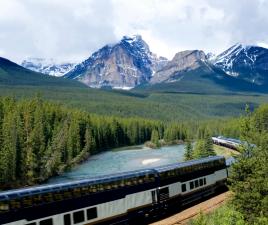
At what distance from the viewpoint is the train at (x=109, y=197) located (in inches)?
1350

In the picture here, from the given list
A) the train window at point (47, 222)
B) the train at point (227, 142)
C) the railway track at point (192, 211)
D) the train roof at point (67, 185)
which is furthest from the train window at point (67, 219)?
the train at point (227, 142)

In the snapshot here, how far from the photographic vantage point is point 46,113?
140 metres

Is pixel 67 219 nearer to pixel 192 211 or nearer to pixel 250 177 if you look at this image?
pixel 250 177

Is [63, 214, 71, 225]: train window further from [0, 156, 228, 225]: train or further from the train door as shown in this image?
the train door

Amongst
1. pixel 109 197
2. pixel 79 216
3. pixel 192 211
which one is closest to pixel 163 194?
pixel 192 211

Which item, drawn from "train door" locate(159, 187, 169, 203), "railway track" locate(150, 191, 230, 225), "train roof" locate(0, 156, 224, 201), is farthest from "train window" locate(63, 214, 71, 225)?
"train door" locate(159, 187, 169, 203)

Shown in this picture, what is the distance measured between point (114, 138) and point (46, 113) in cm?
6109

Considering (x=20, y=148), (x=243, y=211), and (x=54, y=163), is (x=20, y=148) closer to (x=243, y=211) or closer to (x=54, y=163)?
(x=54, y=163)

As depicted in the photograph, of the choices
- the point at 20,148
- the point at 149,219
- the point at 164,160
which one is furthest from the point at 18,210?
the point at 164,160

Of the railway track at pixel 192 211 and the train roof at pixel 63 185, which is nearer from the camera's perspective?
the train roof at pixel 63 185

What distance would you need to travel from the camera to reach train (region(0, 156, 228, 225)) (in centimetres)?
3428

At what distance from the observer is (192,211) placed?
53125 mm

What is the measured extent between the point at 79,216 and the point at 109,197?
4337mm

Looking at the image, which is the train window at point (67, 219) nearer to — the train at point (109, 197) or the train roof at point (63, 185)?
the train at point (109, 197)
